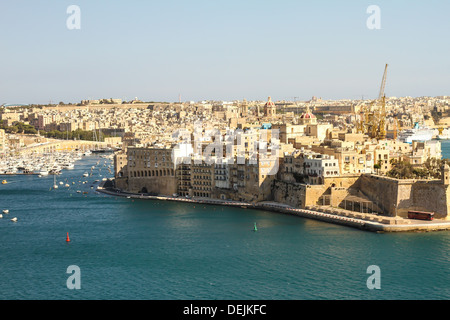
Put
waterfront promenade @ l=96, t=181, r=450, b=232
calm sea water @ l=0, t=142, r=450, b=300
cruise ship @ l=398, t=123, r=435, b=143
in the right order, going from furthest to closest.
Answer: cruise ship @ l=398, t=123, r=435, b=143 → waterfront promenade @ l=96, t=181, r=450, b=232 → calm sea water @ l=0, t=142, r=450, b=300

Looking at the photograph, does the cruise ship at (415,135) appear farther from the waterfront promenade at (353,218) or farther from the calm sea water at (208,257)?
the calm sea water at (208,257)

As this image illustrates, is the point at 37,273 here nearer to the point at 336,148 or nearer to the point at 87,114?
the point at 336,148

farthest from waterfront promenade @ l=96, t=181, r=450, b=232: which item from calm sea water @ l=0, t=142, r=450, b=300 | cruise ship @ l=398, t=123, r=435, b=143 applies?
cruise ship @ l=398, t=123, r=435, b=143

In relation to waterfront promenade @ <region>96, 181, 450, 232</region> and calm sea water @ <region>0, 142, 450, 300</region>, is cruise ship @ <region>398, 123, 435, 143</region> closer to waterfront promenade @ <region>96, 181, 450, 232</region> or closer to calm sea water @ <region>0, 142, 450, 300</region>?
waterfront promenade @ <region>96, 181, 450, 232</region>

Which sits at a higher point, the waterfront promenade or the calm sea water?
the waterfront promenade

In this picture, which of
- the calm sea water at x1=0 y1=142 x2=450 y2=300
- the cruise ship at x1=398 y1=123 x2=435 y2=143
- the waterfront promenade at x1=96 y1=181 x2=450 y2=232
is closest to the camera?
the calm sea water at x1=0 y1=142 x2=450 y2=300

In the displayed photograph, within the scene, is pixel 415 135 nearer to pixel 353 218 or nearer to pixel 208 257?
pixel 353 218

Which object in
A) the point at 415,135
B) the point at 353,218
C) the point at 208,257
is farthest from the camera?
the point at 415,135

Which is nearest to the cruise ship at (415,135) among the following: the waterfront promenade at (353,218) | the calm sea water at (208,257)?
the waterfront promenade at (353,218)

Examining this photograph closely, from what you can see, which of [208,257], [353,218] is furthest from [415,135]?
[208,257]
